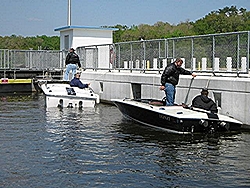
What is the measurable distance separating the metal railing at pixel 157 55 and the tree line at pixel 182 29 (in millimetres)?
28482

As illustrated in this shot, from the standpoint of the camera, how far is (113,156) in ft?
36.3

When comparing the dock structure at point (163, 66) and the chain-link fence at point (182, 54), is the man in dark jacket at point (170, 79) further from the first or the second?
the chain-link fence at point (182, 54)

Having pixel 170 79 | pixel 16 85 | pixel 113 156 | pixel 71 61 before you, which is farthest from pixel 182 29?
pixel 113 156

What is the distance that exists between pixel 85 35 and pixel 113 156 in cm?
2034

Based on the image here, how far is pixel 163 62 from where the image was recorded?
20.7 meters

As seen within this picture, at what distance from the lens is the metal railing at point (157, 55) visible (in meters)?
16.0

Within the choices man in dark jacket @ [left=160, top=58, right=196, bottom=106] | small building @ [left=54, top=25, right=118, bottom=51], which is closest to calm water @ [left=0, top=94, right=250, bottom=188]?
man in dark jacket @ [left=160, top=58, right=196, bottom=106]

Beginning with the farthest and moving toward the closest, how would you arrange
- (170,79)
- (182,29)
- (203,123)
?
1. (182,29)
2. (170,79)
3. (203,123)

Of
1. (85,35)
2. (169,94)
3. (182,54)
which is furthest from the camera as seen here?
(85,35)

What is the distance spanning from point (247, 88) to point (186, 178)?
228 inches

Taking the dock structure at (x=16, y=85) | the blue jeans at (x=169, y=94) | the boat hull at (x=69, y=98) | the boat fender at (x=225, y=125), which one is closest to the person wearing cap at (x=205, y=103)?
the boat fender at (x=225, y=125)

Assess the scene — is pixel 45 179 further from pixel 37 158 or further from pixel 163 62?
pixel 163 62

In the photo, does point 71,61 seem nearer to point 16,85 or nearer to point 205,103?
point 16,85

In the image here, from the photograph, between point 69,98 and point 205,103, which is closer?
point 205,103
